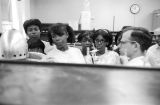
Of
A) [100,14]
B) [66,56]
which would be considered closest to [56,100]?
[66,56]

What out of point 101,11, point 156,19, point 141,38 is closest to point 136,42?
point 141,38

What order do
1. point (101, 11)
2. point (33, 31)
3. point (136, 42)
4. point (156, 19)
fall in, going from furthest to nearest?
point (101, 11) → point (156, 19) → point (33, 31) → point (136, 42)

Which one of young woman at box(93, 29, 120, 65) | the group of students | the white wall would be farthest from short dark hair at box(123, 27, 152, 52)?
the white wall

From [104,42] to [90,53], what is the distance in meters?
0.19

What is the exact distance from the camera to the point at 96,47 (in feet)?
6.61

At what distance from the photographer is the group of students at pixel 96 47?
52.4 inches

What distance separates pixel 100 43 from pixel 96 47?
0.06 metres

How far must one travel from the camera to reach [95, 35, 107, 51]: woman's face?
1.98m

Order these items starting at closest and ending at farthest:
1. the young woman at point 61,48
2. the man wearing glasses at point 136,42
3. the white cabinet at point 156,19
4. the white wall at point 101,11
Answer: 1. the man wearing glasses at point 136,42
2. the young woman at point 61,48
3. the white cabinet at point 156,19
4. the white wall at point 101,11

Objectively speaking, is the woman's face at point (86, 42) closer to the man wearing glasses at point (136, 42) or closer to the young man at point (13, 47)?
the man wearing glasses at point (136, 42)

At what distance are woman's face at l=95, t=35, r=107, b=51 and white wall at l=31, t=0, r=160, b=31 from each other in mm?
4075

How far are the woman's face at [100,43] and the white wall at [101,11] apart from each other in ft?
13.4

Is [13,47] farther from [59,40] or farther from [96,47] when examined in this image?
[96,47]

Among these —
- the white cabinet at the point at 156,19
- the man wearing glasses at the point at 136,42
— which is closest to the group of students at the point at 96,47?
the man wearing glasses at the point at 136,42
